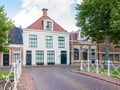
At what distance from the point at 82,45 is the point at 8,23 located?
23.6m

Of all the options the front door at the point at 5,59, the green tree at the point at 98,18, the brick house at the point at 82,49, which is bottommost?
the front door at the point at 5,59

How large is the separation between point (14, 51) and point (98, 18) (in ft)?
63.7

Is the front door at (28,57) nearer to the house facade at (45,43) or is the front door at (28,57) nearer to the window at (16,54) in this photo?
the house facade at (45,43)

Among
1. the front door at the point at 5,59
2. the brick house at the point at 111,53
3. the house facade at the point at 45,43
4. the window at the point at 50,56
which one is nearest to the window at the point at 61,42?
the house facade at the point at 45,43

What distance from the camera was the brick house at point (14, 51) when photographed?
41938 mm

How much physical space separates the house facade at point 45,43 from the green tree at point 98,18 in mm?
16330

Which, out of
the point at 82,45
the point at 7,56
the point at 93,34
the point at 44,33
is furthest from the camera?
the point at 82,45

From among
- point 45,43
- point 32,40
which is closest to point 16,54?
point 32,40

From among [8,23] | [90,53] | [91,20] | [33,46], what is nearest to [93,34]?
[91,20]

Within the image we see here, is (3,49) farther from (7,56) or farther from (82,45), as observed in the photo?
(82,45)

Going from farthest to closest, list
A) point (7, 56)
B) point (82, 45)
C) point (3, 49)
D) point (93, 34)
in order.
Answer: point (82, 45), point (7, 56), point (93, 34), point (3, 49)

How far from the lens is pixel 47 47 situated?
45531mm

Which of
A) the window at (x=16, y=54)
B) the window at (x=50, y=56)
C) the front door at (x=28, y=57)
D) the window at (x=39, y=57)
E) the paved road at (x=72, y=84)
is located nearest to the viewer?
the paved road at (x=72, y=84)

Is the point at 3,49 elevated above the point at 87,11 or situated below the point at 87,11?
below
